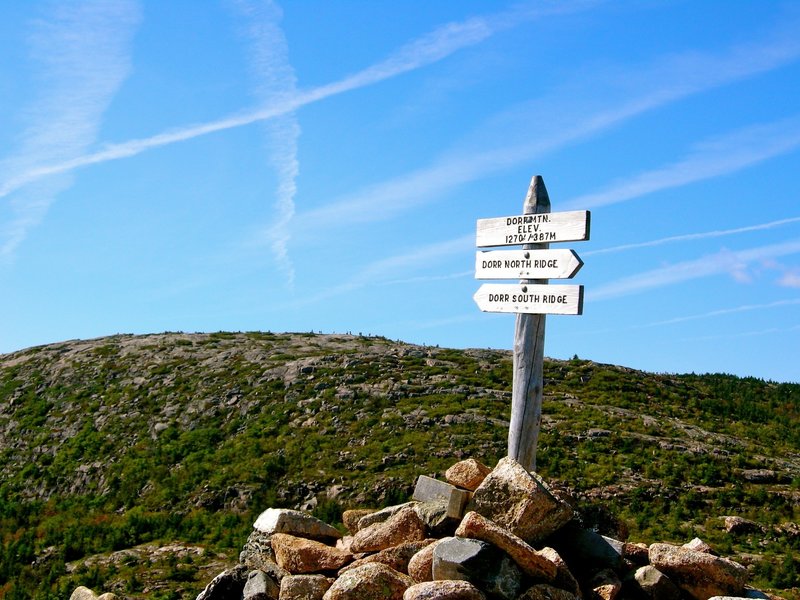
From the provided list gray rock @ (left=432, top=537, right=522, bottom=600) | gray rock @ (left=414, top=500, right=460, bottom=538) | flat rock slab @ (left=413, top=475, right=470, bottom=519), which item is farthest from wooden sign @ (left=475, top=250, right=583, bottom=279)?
gray rock @ (left=432, top=537, right=522, bottom=600)

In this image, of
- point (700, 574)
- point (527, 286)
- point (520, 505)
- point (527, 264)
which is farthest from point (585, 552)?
point (527, 264)

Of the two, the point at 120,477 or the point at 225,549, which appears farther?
the point at 120,477

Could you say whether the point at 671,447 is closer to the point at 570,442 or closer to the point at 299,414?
the point at 570,442

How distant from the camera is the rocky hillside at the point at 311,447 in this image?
25.0 meters

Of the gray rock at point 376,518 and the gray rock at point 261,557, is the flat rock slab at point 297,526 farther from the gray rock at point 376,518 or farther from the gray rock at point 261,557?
the gray rock at point 376,518

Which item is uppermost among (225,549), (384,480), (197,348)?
(197,348)

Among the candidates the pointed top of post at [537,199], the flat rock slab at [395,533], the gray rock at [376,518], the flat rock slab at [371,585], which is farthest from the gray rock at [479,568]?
the pointed top of post at [537,199]

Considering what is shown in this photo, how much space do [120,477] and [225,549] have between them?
38.4 ft

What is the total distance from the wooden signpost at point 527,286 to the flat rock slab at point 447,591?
3881mm

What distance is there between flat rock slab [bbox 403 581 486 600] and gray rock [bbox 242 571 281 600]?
9.20 feet

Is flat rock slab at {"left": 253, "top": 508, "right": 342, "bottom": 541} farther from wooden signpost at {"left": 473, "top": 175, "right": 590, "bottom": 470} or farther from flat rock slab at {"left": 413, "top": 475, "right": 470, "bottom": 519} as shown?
wooden signpost at {"left": 473, "top": 175, "right": 590, "bottom": 470}

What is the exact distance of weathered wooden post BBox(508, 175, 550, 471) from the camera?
537 inches

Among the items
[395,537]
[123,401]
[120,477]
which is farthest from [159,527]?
[395,537]

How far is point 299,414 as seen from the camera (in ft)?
117
